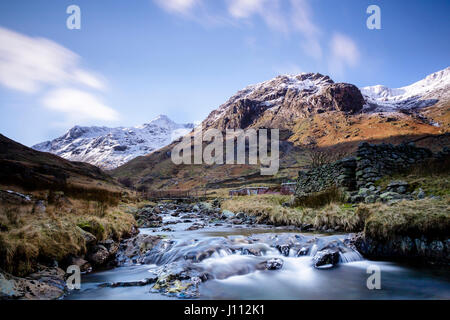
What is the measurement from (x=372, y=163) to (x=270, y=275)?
12.0m

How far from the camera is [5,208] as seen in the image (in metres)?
8.66

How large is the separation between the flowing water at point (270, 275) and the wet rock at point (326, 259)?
147 millimetres

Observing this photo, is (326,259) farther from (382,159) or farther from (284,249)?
(382,159)

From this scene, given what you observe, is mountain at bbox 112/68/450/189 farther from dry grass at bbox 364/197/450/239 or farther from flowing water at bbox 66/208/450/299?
dry grass at bbox 364/197/450/239

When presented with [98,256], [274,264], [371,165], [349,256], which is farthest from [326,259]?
[371,165]

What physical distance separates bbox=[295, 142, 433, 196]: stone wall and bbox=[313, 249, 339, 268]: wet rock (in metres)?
8.40

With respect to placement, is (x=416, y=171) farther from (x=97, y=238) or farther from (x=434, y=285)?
(x=97, y=238)

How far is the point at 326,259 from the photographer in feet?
28.2

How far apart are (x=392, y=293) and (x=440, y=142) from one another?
9475cm

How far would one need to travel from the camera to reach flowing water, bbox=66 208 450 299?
6.44m

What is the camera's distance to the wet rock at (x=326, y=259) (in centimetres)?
850

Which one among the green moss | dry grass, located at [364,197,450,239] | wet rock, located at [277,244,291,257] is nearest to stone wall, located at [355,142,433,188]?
dry grass, located at [364,197,450,239]

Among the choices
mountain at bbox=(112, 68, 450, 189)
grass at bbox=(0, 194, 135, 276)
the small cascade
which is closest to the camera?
grass at bbox=(0, 194, 135, 276)
